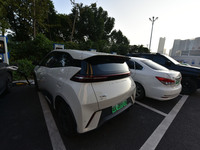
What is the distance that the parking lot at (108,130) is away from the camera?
1.67 m

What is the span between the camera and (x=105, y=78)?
1.63m

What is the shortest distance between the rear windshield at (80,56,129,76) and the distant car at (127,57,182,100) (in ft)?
5.22

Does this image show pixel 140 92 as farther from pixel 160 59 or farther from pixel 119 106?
Answer: pixel 160 59

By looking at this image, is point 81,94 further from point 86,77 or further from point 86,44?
point 86,44

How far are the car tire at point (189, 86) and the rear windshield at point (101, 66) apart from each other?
168 inches

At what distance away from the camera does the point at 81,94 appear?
142cm

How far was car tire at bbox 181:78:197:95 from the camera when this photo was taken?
14.0ft

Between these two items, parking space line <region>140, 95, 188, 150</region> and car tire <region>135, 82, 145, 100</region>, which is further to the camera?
car tire <region>135, 82, 145, 100</region>

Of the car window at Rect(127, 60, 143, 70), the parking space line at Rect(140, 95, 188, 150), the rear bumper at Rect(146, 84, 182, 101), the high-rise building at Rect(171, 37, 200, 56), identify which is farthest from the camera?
the high-rise building at Rect(171, 37, 200, 56)

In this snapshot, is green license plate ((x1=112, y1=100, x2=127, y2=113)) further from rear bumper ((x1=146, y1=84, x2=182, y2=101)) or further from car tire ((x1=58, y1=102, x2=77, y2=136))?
rear bumper ((x1=146, y1=84, x2=182, y2=101))

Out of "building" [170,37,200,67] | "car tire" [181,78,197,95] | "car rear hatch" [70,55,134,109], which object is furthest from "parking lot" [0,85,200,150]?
"building" [170,37,200,67]

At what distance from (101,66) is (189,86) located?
4934 mm

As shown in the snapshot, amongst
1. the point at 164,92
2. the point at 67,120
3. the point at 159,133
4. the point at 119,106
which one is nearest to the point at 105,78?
the point at 119,106

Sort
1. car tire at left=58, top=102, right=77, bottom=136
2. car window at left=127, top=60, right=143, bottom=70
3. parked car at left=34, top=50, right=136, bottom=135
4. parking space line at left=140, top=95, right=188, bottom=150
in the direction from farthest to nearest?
1. car window at left=127, top=60, right=143, bottom=70
2. parking space line at left=140, top=95, right=188, bottom=150
3. car tire at left=58, top=102, right=77, bottom=136
4. parked car at left=34, top=50, right=136, bottom=135
